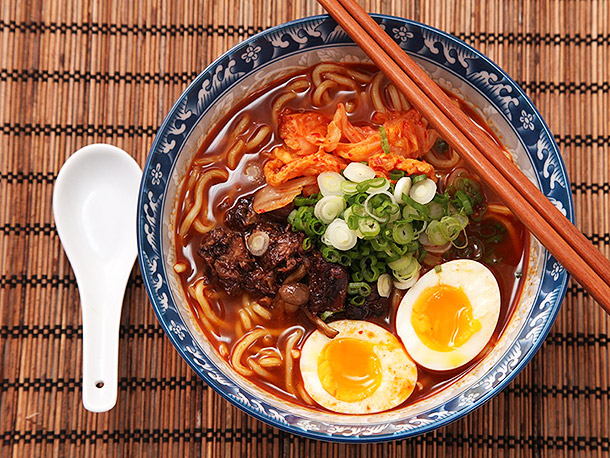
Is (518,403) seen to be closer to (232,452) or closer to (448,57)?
(232,452)

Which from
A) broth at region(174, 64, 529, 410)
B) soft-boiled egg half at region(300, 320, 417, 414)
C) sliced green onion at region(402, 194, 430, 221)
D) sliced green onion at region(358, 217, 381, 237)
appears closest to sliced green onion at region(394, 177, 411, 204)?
sliced green onion at region(402, 194, 430, 221)

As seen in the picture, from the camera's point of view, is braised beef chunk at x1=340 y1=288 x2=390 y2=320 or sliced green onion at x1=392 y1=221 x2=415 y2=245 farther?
braised beef chunk at x1=340 y1=288 x2=390 y2=320

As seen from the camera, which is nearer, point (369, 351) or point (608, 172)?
point (369, 351)

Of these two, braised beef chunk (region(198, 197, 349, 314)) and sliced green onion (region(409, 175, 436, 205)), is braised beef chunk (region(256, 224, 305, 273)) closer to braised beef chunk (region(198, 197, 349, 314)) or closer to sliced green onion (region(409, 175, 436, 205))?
braised beef chunk (region(198, 197, 349, 314))

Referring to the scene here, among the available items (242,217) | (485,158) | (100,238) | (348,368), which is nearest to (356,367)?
(348,368)

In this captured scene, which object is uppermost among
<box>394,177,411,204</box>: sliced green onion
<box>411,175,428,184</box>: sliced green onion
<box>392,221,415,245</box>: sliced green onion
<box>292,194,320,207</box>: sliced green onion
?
<box>411,175,428,184</box>: sliced green onion

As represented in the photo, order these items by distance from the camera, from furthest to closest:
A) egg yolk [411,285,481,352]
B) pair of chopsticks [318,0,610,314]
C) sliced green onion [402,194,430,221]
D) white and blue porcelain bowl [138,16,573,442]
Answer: egg yolk [411,285,481,352]
sliced green onion [402,194,430,221]
white and blue porcelain bowl [138,16,573,442]
pair of chopsticks [318,0,610,314]

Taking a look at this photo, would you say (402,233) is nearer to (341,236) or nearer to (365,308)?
(341,236)

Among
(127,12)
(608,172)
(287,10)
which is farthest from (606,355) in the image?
(127,12)
